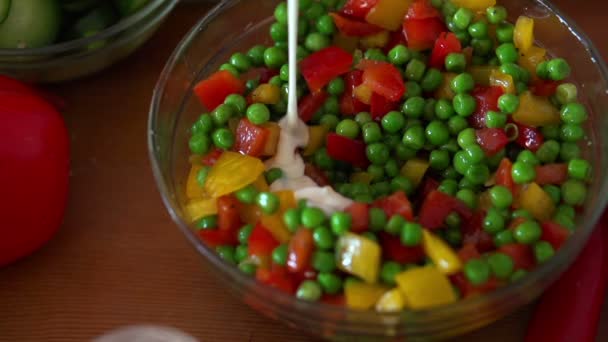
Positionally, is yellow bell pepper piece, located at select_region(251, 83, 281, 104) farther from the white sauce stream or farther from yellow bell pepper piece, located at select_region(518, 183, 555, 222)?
yellow bell pepper piece, located at select_region(518, 183, 555, 222)

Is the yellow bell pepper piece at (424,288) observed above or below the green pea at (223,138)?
above

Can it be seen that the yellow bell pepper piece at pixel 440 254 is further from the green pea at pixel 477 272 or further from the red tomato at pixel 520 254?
the red tomato at pixel 520 254

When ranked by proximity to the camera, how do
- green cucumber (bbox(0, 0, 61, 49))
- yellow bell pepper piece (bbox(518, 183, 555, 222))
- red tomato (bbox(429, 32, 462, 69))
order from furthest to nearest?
green cucumber (bbox(0, 0, 61, 49)) → red tomato (bbox(429, 32, 462, 69)) → yellow bell pepper piece (bbox(518, 183, 555, 222))

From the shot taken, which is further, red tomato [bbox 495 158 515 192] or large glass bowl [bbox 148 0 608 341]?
red tomato [bbox 495 158 515 192]

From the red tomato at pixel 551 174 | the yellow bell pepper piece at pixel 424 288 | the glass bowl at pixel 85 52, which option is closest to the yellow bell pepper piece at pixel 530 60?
the red tomato at pixel 551 174

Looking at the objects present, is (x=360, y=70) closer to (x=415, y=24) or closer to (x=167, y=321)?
(x=415, y=24)

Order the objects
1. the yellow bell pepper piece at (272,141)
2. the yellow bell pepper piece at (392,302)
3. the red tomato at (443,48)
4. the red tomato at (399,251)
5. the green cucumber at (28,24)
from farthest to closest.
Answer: the green cucumber at (28,24) → the red tomato at (443,48) → the yellow bell pepper piece at (272,141) → the red tomato at (399,251) → the yellow bell pepper piece at (392,302)

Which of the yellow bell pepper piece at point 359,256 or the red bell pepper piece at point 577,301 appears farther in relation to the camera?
the red bell pepper piece at point 577,301

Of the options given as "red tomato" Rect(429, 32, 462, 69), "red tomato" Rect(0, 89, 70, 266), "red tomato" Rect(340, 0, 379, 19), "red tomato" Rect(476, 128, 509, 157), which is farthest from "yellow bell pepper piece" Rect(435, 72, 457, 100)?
"red tomato" Rect(0, 89, 70, 266)
